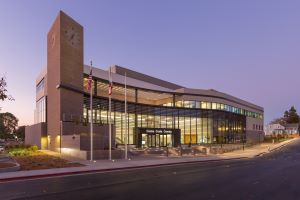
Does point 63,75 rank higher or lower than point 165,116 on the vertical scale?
higher

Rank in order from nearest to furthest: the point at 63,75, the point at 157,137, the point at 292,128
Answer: the point at 63,75
the point at 157,137
the point at 292,128

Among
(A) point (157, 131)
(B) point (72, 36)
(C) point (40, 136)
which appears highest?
(B) point (72, 36)

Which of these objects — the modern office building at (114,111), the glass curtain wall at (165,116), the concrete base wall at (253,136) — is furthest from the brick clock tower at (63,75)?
the concrete base wall at (253,136)

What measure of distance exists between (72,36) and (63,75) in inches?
241

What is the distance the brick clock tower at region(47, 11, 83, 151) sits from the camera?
4438cm

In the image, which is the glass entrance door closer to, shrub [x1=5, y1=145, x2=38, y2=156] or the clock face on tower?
shrub [x1=5, y1=145, x2=38, y2=156]

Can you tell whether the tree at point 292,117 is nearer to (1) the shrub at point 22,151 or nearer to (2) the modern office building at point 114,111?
(2) the modern office building at point 114,111

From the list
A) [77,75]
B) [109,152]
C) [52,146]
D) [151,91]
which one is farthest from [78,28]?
[151,91]

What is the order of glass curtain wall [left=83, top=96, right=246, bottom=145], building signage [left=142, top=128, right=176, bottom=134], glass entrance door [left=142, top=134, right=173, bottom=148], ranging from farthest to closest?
1. building signage [left=142, top=128, right=176, bottom=134]
2. glass entrance door [left=142, top=134, right=173, bottom=148]
3. glass curtain wall [left=83, top=96, right=246, bottom=145]

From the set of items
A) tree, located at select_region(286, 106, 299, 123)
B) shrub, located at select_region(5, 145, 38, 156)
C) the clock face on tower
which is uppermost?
the clock face on tower

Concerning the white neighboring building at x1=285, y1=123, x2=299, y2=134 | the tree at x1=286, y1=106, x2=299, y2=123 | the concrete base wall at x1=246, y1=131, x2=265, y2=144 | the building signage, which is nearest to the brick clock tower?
the building signage

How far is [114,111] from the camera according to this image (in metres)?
57.5

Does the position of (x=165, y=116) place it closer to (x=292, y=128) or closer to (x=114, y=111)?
(x=114, y=111)

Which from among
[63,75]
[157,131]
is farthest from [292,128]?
[63,75]
